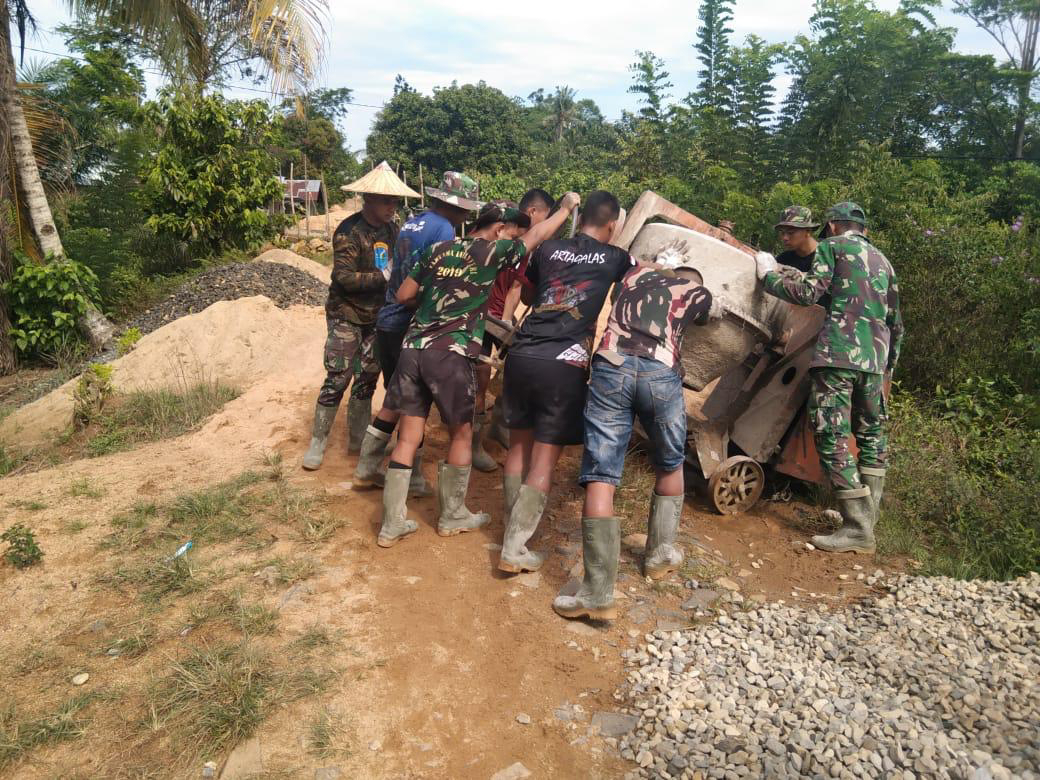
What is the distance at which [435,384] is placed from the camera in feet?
13.8

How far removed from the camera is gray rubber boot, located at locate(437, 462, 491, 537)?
436 cm

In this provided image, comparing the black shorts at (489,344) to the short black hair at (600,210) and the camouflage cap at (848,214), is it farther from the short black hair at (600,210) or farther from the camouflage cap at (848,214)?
the camouflage cap at (848,214)

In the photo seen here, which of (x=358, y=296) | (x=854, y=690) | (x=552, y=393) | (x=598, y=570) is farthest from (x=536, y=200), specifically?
(x=854, y=690)

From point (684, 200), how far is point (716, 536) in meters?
8.11

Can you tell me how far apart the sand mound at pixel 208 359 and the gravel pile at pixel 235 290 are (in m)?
2.02

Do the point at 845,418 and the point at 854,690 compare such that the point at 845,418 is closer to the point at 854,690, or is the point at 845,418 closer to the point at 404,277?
the point at 854,690

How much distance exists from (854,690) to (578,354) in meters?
1.99

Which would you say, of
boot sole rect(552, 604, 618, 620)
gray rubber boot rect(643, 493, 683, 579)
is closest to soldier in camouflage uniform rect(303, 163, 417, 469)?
gray rubber boot rect(643, 493, 683, 579)

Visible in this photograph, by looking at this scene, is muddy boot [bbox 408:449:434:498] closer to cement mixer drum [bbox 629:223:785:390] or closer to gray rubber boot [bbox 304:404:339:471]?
gray rubber boot [bbox 304:404:339:471]

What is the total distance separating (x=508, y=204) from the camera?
14.8 feet

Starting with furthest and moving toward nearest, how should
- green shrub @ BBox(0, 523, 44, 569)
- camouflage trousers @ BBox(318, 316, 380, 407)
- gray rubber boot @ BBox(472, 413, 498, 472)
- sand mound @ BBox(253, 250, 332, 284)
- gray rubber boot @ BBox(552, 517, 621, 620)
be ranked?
sand mound @ BBox(253, 250, 332, 284) → gray rubber boot @ BBox(472, 413, 498, 472) → camouflage trousers @ BBox(318, 316, 380, 407) → green shrub @ BBox(0, 523, 44, 569) → gray rubber boot @ BBox(552, 517, 621, 620)

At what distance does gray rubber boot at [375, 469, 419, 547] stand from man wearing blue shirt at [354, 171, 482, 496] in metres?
0.63

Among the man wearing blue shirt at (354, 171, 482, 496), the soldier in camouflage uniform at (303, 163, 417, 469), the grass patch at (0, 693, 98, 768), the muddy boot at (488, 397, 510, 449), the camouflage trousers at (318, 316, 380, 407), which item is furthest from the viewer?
the muddy boot at (488, 397, 510, 449)

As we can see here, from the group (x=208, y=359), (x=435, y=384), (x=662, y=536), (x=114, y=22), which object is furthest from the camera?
(x=114, y=22)
